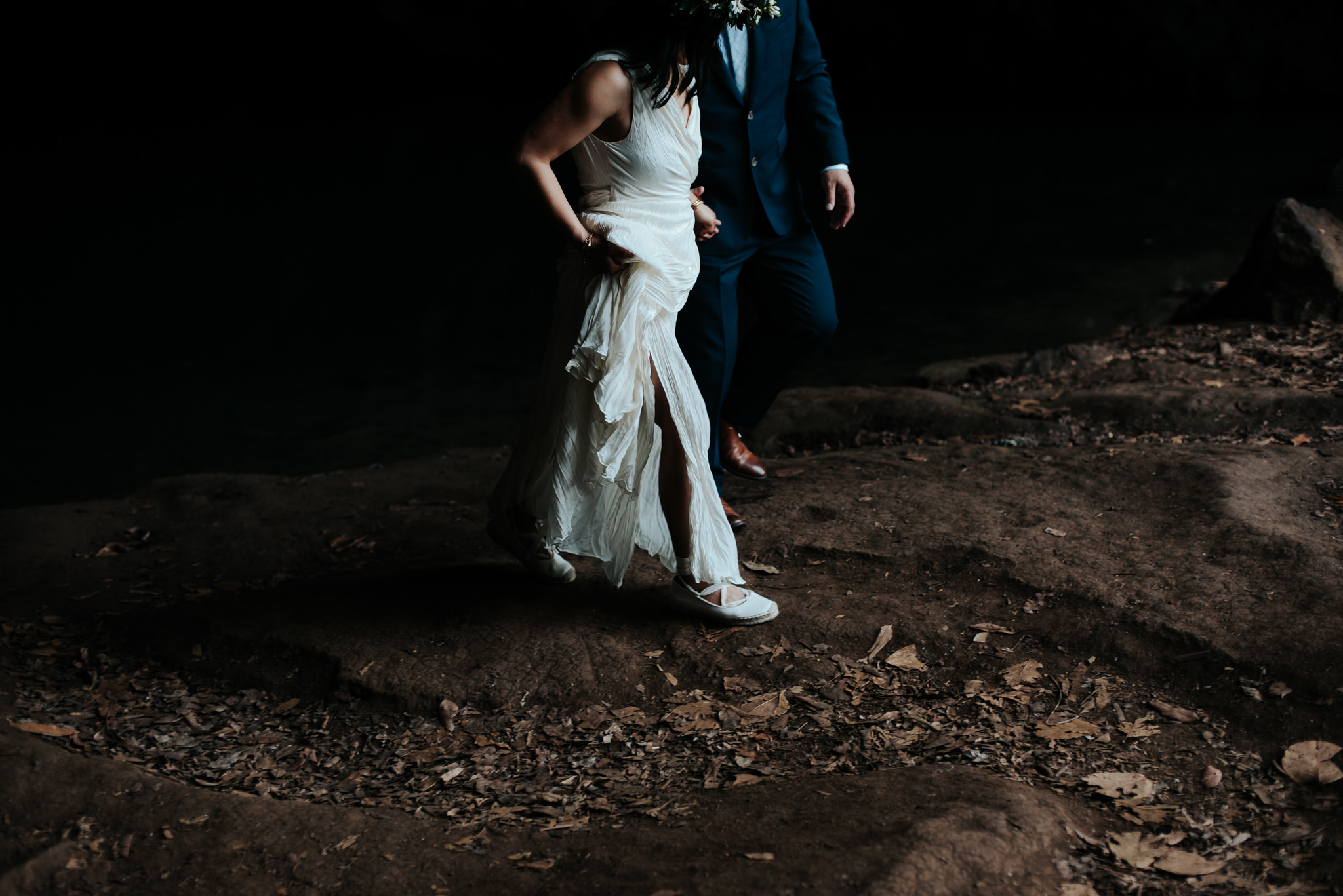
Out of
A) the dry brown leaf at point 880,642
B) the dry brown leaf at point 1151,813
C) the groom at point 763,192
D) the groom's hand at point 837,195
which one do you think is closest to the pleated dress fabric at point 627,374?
the dry brown leaf at point 880,642

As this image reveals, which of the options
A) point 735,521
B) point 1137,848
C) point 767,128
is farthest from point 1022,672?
point 767,128

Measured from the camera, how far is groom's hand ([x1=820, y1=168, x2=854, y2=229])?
339 centimetres

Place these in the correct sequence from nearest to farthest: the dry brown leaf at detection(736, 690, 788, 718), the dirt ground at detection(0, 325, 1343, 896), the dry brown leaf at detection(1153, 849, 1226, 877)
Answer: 1. the dry brown leaf at detection(1153, 849, 1226, 877)
2. the dirt ground at detection(0, 325, 1343, 896)
3. the dry brown leaf at detection(736, 690, 788, 718)

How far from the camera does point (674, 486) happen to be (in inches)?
108

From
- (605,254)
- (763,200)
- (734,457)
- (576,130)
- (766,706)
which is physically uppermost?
(576,130)

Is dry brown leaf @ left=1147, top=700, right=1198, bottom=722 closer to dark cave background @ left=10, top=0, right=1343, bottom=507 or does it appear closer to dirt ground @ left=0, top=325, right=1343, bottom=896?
dirt ground @ left=0, top=325, right=1343, bottom=896

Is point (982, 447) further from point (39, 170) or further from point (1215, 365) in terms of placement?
point (39, 170)

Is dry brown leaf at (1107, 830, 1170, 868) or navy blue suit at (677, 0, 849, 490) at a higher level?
navy blue suit at (677, 0, 849, 490)

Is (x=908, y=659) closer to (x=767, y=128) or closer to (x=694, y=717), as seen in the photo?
(x=694, y=717)

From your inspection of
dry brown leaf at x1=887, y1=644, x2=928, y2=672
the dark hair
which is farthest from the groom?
dry brown leaf at x1=887, y1=644, x2=928, y2=672

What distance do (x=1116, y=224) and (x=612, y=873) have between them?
10.2m

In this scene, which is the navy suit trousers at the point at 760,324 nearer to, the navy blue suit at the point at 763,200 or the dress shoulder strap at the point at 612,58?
the navy blue suit at the point at 763,200

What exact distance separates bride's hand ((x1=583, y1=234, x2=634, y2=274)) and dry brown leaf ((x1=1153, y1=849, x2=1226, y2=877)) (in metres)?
1.70

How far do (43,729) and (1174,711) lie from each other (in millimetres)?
2711
